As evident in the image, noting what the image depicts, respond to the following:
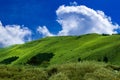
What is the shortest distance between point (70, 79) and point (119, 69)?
25.4 feet

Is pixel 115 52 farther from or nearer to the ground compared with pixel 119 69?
farther from the ground

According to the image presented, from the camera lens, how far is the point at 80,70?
33094mm

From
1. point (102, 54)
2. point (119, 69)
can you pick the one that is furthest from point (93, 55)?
point (119, 69)

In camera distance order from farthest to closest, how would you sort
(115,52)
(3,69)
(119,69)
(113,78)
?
1. (115,52)
2. (119,69)
3. (3,69)
4. (113,78)

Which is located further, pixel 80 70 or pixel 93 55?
pixel 93 55

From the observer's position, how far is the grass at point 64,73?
1238 inches

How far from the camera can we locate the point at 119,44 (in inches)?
7741

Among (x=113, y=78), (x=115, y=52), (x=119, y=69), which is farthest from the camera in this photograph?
(x=115, y=52)

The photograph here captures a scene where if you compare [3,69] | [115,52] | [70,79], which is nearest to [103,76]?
[70,79]

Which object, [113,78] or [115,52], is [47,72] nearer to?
[113,78]

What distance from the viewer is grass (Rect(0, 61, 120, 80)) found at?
31.5m

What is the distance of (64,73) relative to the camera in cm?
3231

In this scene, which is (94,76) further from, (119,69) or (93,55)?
(93,55)

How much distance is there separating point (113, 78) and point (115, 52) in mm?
155695
